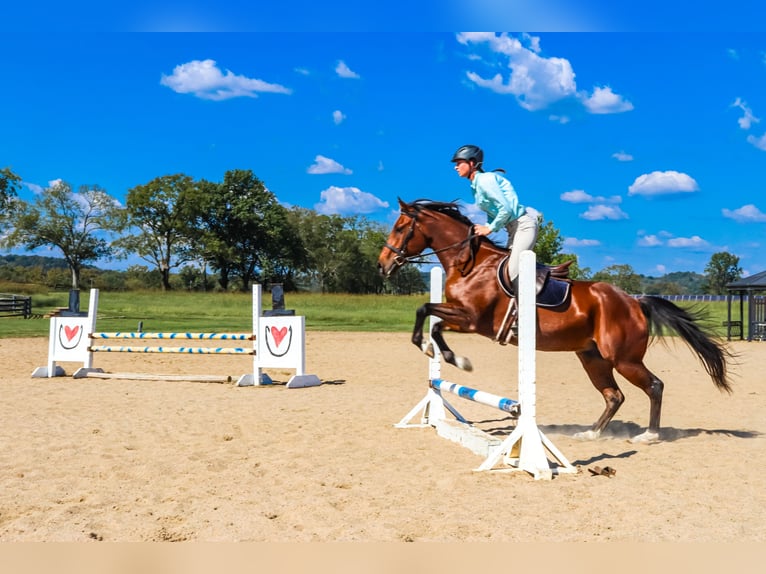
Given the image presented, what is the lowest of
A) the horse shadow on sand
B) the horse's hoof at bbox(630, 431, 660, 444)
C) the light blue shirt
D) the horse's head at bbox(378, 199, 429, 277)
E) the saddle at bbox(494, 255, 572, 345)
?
the horse shadow on sand

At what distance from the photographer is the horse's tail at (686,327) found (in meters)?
6.56

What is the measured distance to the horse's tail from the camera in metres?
6.56

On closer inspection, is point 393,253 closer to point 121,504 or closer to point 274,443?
point 274,443

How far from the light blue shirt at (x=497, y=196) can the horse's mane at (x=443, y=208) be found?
57cm

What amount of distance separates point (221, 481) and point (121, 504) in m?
0.74

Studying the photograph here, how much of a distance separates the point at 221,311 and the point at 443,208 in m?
30.1

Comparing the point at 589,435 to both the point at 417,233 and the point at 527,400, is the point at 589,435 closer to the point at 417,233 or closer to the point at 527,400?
the point at 527,400

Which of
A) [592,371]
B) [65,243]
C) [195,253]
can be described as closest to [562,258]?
[195,253]

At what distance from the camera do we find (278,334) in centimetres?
1070

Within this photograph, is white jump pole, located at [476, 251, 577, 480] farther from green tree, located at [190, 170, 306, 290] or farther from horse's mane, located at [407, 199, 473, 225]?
green tree, located at [190, 170, 306, 290]

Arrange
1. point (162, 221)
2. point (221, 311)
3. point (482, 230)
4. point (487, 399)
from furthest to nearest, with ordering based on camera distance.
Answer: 1. point (162, 221)
2. point (221, 311)
3. point (482, 230)
4. point (487, 399)

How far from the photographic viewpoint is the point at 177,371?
42.3 feet

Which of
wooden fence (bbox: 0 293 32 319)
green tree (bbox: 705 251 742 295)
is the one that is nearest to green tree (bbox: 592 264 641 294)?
green tree (bbox: 705 251 742 295)

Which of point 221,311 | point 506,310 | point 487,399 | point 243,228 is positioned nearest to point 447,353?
point 487,399
